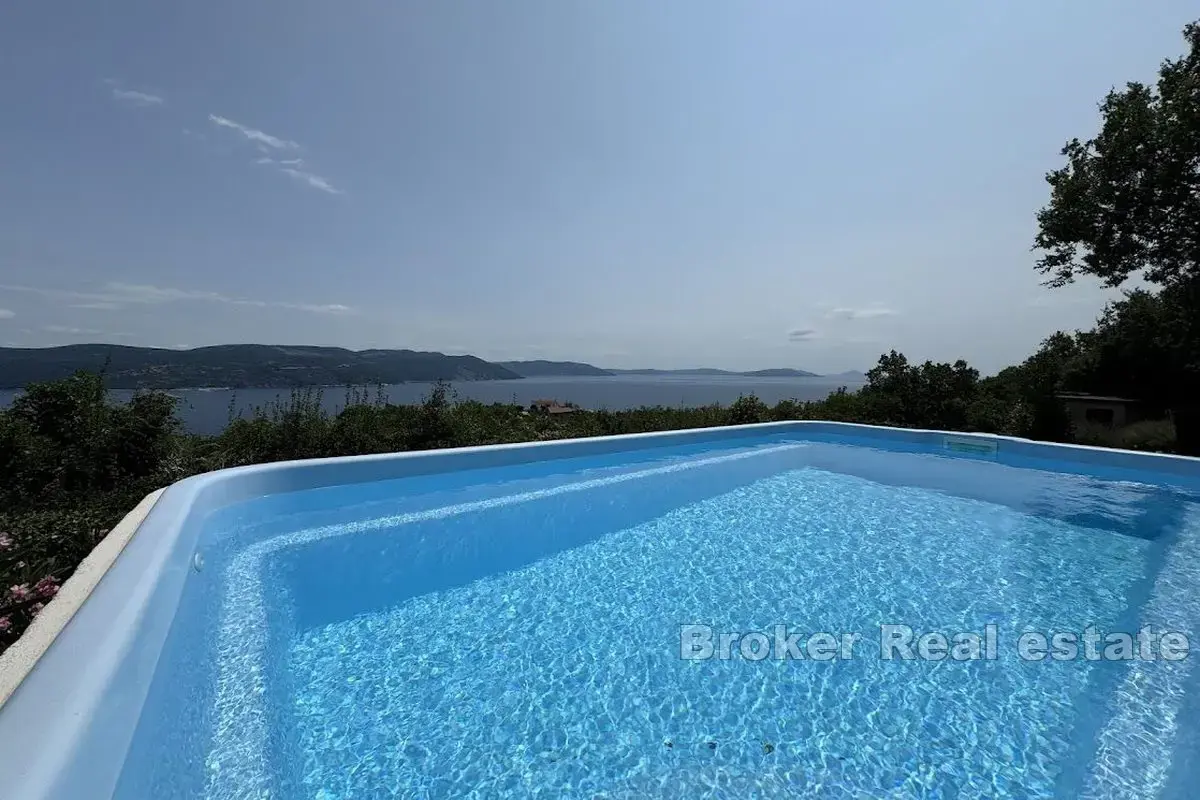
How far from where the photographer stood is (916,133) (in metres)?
7.75

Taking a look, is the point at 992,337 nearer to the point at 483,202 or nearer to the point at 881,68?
the point at 881,68

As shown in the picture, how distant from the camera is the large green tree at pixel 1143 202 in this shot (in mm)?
7648

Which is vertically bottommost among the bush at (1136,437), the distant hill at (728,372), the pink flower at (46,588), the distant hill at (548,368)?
the pink flower at (46,588)

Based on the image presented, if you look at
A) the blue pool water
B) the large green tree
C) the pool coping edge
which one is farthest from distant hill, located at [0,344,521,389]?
the large green tree

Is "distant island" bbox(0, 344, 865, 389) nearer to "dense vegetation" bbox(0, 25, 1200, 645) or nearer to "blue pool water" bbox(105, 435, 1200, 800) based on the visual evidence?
"dense vegetation" bbox(0, 25, 1200, 645)

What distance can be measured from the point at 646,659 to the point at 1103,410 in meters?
13.8

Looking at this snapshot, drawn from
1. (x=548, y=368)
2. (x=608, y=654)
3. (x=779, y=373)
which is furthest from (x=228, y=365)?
(x=779, y=373)

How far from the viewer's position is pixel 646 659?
7.82 ft

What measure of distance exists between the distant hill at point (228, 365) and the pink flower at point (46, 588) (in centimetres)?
391

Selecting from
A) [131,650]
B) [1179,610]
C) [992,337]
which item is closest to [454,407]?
[131,650]

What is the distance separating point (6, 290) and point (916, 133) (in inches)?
610

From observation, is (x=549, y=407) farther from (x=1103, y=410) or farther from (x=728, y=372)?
(x=728, y=372)

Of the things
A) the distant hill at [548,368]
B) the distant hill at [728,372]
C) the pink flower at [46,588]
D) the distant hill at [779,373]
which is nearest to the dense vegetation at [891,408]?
the pink flower at [46,588]

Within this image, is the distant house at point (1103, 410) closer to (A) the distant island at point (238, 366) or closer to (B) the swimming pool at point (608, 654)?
(A) the distant island at point (238, 366)
